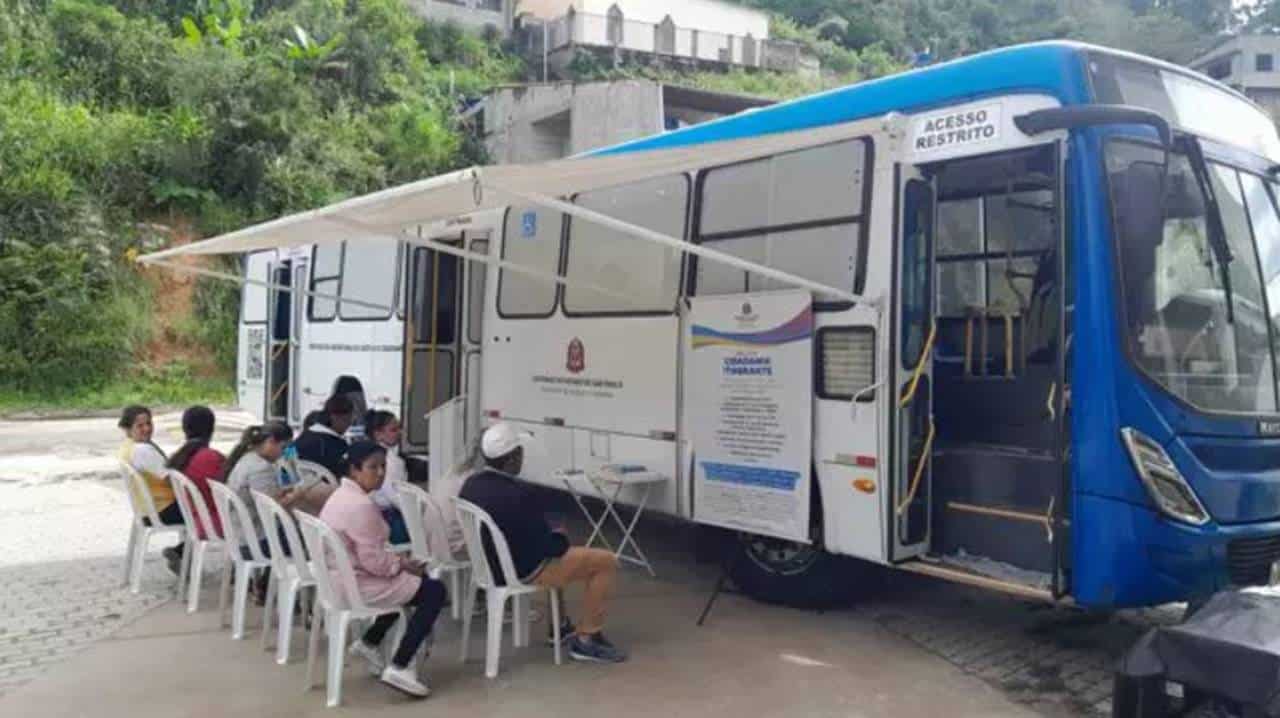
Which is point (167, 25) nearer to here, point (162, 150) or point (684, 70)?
point (162, 150)

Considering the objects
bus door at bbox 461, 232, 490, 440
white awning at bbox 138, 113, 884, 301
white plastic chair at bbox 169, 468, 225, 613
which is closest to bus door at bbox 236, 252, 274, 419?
bus door at bbox 461, 232, 490, 440

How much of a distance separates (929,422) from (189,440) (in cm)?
474

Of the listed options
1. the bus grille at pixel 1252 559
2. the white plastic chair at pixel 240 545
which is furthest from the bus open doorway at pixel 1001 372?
the white plastic chair at pixel 240 545

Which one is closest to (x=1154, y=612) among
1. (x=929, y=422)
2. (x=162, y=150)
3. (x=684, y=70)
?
(x=929, y=422)

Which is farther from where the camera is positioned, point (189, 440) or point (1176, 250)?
point (189, 440)

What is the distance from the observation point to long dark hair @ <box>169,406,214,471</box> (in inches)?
264

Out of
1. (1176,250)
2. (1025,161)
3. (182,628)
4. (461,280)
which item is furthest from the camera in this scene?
(461,280)

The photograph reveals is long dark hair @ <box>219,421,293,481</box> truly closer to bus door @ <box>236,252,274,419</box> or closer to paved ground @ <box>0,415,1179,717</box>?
paved ground @ <box>0,415,1179,717</box>

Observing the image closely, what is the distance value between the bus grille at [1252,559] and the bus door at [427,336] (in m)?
6.65

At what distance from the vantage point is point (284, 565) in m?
5.41

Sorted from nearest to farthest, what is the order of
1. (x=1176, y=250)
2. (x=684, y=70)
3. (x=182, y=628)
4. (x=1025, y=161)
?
(x=1176, y=250) < (x=1025, y=161) < (x=182, y=628) < (x=684, y=70)

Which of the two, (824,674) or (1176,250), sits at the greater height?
(1176,250)

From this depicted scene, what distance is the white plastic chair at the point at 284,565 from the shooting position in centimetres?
525

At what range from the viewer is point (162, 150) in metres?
25.1
